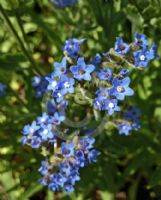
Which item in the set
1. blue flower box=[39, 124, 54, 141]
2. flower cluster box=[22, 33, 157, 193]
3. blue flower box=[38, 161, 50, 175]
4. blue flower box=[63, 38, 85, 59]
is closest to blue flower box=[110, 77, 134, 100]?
flower cluster box=[22, 33, 157, 193]

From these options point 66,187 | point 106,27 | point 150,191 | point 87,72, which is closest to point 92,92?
point 87,72

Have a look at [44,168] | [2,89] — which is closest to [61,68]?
[44,168]

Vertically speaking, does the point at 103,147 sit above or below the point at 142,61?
above

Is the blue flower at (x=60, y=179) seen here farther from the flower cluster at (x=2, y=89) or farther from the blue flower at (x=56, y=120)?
the flower cluster at (x=2, y=89)

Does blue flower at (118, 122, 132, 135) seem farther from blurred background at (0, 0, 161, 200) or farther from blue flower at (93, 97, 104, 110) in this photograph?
blue flower at (93, 97, 104, 110)

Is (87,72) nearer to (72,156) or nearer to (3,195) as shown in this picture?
(72,156)

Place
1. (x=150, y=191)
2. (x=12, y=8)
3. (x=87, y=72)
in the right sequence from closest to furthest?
(x=87, y=72)
(x=12, y=8)
(x=150, y=191)

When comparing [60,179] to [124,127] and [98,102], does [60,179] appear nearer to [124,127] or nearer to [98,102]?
[124,127]
